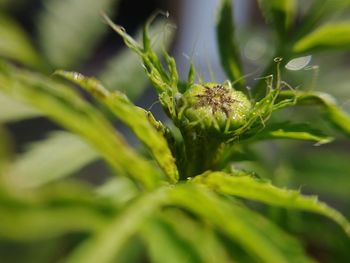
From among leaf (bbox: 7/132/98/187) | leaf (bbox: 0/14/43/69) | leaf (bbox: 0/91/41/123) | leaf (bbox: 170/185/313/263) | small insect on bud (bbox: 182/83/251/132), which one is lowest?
leaf (bbox: 170/185/313/263)

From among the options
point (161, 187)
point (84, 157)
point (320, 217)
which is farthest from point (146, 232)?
point (320, 217)

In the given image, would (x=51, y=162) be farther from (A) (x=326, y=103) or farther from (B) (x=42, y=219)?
(A) (x=326, y=103)

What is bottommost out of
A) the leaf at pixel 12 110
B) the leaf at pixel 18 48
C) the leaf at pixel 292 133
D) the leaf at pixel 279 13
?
the leaf at pixel 292 133

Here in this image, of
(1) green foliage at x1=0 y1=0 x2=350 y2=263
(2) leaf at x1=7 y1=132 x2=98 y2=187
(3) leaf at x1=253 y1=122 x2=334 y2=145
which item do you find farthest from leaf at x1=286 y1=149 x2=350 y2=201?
(3) leaf at x1=253 y1=122 x2=334 y2=145

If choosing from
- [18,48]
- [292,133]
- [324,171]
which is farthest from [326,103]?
[18,48]

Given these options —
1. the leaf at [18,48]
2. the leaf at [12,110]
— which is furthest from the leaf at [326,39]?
the leaf at [18,48]

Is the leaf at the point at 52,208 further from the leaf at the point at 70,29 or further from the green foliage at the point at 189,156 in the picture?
the leaf at the point at 70,29

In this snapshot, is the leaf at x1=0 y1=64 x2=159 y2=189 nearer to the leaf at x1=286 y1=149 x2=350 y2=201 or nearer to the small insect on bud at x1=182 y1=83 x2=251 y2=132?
the small insect on bud at x1=182 y1=83 x2=251 y2=132

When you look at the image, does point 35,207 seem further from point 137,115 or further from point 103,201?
point 137,115
